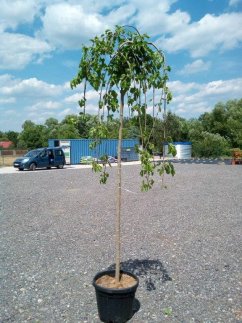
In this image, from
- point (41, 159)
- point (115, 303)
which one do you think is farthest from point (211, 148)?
point (115, 303)

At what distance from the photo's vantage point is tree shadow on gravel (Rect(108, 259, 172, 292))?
4867 millimetres

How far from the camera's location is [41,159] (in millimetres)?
27422

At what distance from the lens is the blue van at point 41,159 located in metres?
26.6

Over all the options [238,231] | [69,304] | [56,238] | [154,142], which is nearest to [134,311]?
A: [69,304]

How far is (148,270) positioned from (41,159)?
75.9 ft

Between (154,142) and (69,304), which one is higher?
(154,142)

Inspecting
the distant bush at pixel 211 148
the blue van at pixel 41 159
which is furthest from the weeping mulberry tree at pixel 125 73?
the distant bush at pixel 211 148

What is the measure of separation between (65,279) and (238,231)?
13.8 ft

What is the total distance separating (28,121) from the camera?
3942 inches

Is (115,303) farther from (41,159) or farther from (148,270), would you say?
(41,159)

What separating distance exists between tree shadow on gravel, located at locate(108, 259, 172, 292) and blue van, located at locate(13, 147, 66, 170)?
22084 millimetres

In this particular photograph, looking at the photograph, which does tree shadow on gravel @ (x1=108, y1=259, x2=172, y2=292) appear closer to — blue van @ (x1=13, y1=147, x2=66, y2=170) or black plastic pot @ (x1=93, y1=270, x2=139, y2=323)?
black plastic pot @ (x1=93, y1=270, x2=139, y2=323)

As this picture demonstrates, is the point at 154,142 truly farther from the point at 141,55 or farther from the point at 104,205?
the point at 104,205

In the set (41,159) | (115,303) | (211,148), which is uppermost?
(211,148)
